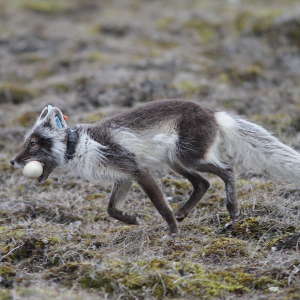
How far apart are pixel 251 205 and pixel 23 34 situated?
11.3 meters

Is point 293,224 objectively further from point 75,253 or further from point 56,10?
point 56,10

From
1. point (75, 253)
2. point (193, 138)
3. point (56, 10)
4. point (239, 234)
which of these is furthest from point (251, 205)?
point (56, 10)

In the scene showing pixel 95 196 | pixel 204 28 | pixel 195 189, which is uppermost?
pixel 204 28

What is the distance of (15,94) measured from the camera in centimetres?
1173

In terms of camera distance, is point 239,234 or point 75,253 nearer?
point 75,253

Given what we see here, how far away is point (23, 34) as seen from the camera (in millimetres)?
15828

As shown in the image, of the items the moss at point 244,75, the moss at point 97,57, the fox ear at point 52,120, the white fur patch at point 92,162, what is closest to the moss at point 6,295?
the white fur patch at point 92,162

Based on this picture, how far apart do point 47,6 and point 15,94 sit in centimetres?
781

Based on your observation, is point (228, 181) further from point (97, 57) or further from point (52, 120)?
point (97, 57)

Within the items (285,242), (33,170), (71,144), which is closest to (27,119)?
(71,144)

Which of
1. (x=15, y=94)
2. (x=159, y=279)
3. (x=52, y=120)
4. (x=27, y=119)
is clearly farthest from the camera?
(x=15, y=94)

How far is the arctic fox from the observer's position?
5957 millimetres

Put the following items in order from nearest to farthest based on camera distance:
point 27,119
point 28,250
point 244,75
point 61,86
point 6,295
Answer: point 6,295 < point 28,250 < point 27,119 < point 61,86 < point 244,75

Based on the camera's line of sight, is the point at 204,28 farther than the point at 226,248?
Yes
